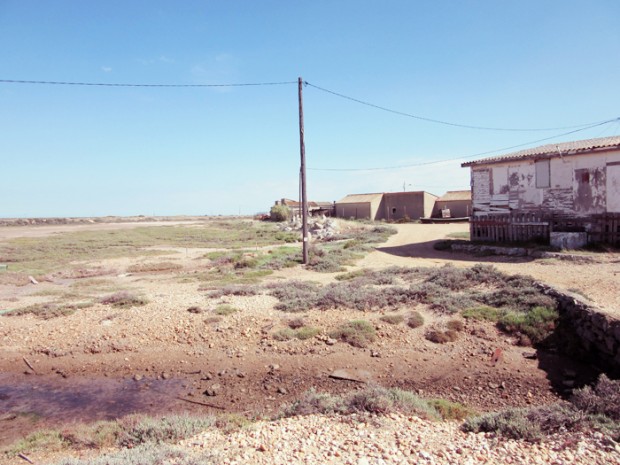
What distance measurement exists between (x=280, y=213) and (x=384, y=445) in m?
51.3

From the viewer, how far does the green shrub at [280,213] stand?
54.0 m

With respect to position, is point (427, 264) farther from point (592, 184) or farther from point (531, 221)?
point (592, 184)

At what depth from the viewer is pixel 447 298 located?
32.5 feet

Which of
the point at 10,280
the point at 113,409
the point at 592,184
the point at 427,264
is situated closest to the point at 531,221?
the point at 592,184

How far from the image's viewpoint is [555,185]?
53.4 feet

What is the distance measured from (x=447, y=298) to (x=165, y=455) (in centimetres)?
767

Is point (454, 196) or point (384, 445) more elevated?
point (454, 196)

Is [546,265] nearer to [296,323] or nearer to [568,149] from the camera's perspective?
[568,149]

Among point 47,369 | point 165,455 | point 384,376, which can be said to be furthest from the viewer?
point 47,369

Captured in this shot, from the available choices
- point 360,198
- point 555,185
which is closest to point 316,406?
point 555,185

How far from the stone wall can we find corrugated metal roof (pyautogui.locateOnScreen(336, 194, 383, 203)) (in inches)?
1450

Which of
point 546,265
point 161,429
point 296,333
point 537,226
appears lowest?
point 161,429

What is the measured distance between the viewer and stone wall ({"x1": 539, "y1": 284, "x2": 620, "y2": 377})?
658cm

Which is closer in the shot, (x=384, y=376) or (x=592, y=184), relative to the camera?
(x=384, y=376)
